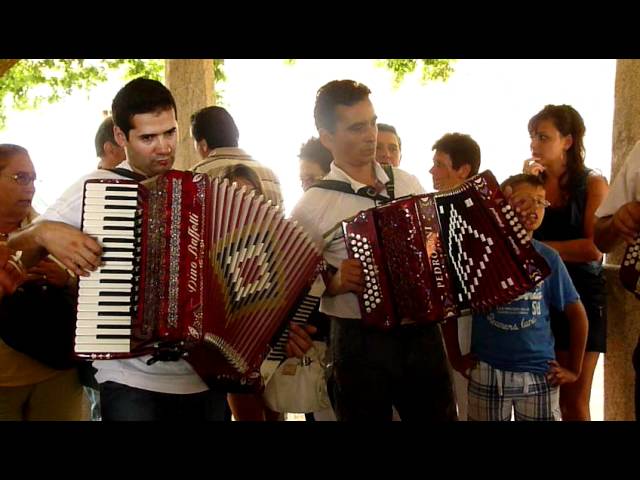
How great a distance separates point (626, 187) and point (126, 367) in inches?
79.9

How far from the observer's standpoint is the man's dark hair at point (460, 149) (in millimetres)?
3939

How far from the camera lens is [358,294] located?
109 inches

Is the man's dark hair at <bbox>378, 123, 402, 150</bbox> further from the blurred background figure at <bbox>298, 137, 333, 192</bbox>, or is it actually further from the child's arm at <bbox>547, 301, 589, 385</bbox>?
the child's arm at <bbox>547, 301, 589, 385</bbox>

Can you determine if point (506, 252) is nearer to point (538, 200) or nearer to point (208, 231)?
point (538, 200)

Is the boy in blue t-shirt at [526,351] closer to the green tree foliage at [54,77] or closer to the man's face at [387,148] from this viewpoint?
the man's face at [387,148]

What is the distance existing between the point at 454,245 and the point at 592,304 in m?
1.23

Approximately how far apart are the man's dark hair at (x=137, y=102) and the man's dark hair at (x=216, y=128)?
61.6 inches

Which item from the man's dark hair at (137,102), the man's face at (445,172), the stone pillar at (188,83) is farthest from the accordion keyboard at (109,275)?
the stone pillar at (188,83)

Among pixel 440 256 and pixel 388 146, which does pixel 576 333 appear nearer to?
pixel 440 256

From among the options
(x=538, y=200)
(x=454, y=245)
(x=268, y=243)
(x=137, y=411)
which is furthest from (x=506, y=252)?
(x=137, y=411)

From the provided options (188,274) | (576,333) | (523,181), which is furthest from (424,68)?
(188,274)

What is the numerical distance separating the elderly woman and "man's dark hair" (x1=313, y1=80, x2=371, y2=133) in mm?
1195

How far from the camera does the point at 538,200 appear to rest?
321cm

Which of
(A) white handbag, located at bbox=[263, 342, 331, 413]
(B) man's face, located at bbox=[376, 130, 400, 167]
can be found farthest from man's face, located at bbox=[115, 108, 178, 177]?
(B) man's face, located at bbox=[376, 130, 400, 167]
